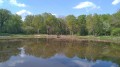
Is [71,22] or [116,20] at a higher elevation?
[71,22]

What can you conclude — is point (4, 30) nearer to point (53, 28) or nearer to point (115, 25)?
point (53, 28)

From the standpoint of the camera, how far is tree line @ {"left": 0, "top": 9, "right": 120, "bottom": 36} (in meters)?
89.6

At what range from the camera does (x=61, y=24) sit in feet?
355

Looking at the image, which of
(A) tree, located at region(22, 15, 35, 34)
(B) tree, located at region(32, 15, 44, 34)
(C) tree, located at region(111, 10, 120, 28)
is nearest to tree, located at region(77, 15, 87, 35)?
(C) tree, located at region(111, 10, 120, 28)

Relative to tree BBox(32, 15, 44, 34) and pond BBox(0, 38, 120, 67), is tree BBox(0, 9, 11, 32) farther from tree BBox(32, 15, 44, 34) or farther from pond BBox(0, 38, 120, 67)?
pond BBox(0, 38, 120, 67)

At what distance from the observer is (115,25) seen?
278ft

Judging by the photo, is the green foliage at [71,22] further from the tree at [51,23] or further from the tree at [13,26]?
the tree at [13,26]

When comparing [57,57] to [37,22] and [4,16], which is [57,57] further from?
[37,22]

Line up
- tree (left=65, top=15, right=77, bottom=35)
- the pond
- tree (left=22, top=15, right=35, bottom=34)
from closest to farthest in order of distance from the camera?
the pond → tree (left=65, top=15, right=77, bottom=35) → tree (left=22, top=15, right=35, bottom=34)

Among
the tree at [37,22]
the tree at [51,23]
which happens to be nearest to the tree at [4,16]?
the tree at [37,22]

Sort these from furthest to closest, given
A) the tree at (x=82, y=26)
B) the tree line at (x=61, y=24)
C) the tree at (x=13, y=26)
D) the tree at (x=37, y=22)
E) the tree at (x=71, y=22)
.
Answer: the tree at (x=37, y=22)
the tree at (x=82, y=26)
the tree at (x=71, y=22)
the tree at (x=13, y=26)
the tree line at (x=61, y=24)

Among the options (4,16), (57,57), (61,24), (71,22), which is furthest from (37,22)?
(57,57)

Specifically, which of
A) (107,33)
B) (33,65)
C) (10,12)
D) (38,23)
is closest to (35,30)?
(38,23)

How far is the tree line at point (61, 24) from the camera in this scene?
294 feet
